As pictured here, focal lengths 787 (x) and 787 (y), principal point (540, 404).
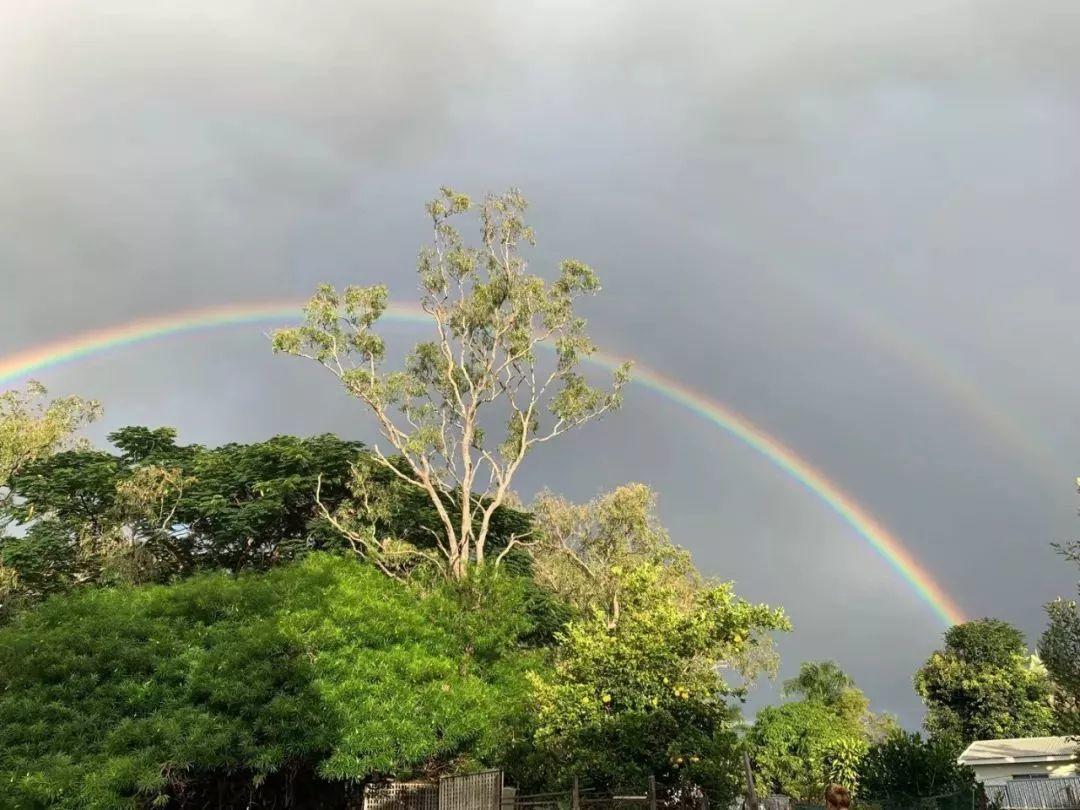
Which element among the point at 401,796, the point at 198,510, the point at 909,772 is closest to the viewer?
the point at 401,796

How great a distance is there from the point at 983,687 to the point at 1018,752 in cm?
1168

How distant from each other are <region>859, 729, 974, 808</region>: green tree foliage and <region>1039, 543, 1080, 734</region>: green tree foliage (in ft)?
28.1

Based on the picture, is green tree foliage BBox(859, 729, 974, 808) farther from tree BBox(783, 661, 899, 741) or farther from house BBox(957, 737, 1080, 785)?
tree BBox(783, 661, 899, 741)

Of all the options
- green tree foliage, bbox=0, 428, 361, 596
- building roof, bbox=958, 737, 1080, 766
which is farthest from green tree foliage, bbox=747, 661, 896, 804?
green tree foliage, bbox=0, 428, 361, 596

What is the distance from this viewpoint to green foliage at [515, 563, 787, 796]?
16906mm

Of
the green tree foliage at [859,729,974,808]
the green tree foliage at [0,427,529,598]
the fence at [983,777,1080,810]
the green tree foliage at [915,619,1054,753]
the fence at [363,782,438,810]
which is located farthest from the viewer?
the green tree foliage at [915,619,1054,753]

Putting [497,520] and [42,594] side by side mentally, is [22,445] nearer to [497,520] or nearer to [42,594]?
[42,594]

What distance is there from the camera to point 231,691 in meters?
18.8

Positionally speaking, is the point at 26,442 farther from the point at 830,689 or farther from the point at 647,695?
the point at 830,689

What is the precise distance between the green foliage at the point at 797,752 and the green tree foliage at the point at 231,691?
753 inches

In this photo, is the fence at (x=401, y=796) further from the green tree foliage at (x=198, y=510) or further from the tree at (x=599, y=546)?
the tree at (x=599, y=546)

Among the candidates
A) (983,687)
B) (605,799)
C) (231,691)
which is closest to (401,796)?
(231,691)

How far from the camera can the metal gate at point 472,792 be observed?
58.5 ft

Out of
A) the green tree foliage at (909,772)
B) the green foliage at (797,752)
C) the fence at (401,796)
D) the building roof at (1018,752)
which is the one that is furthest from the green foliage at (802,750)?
the fence at (401,796)
